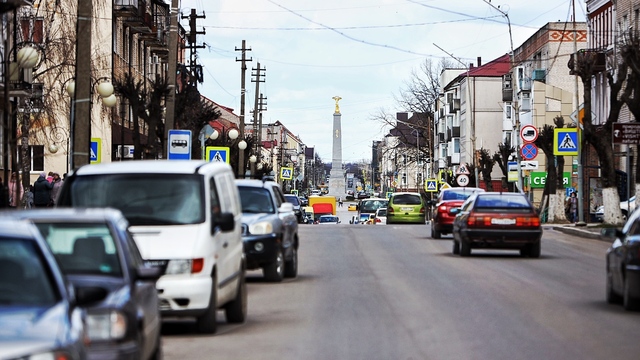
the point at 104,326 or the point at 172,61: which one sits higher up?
the point at 172,61

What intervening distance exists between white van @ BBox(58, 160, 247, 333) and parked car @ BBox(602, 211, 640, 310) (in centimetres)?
453

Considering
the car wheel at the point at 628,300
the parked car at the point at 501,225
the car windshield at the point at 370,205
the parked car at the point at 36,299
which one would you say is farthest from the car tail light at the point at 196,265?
the car windshield at the point at 370,205

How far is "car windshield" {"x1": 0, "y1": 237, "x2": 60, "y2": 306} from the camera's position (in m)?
7.09

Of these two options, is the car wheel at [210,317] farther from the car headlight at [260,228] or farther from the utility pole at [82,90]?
the utility pole at [82,90]

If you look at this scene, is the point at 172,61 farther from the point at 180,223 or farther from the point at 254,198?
the point at 180,223

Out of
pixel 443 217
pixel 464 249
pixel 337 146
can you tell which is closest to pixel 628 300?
pixel 464 249

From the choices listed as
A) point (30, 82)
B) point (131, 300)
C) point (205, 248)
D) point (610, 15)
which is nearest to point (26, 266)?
point (131, 300)

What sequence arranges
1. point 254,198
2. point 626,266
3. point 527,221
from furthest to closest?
1. point 527,221
2. point 254,198
3. point 626,266

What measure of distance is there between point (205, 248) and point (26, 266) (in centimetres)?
598

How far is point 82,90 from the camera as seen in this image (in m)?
21.4

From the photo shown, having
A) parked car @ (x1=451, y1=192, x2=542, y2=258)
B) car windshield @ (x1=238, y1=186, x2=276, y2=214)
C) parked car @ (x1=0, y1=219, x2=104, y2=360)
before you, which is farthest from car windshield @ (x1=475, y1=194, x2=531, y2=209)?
parked car @ (x1=0, y1=219, x2=104, y2=360)

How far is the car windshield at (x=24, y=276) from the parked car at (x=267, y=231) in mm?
12790

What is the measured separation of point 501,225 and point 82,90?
33.5 ft

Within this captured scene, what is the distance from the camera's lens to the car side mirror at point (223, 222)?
13.6m
